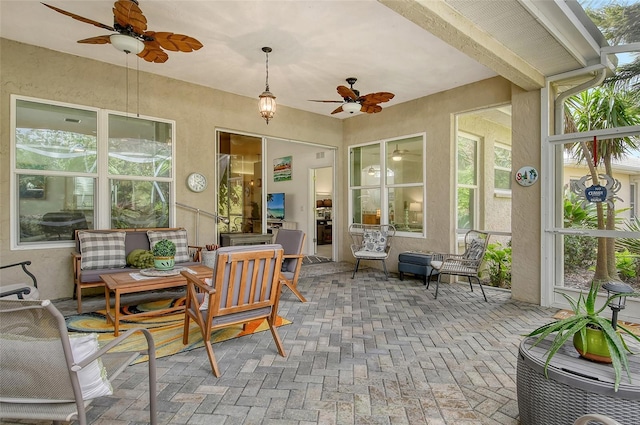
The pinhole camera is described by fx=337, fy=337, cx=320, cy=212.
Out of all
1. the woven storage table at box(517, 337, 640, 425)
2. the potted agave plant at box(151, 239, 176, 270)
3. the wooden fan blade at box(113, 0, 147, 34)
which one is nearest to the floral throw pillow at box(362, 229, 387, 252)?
the potted agave plant at box(151, 239, 176, 270)

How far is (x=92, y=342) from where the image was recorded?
61.3 inches

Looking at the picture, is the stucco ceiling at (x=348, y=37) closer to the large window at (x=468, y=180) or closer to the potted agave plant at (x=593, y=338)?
the large window at (x=468, y=180)

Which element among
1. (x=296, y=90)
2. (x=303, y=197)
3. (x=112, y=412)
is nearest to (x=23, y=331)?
(x=112, y=412)

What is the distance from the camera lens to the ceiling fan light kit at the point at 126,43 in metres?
2.98

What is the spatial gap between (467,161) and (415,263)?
98.8 inches

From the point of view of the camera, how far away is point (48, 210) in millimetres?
4352

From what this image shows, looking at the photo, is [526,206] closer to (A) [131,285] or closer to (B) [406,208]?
(B) [406,208]

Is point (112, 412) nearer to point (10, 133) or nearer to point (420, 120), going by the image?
point (10, 133)

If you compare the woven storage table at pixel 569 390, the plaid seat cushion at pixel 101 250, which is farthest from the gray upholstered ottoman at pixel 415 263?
the plaid seat cushion at pixel 101 250

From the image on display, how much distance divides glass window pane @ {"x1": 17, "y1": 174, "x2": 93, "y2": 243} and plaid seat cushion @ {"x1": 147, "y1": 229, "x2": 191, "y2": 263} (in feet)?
2.84

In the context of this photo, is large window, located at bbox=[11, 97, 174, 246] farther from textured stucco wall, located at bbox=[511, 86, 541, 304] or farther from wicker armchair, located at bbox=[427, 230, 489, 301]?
textured stucco wall, located at bbox=[511, 86, 541, 304]

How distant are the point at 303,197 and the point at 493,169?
441cm

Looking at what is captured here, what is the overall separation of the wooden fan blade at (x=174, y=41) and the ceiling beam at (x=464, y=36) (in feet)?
5.70

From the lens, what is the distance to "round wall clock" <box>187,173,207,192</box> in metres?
5.38
